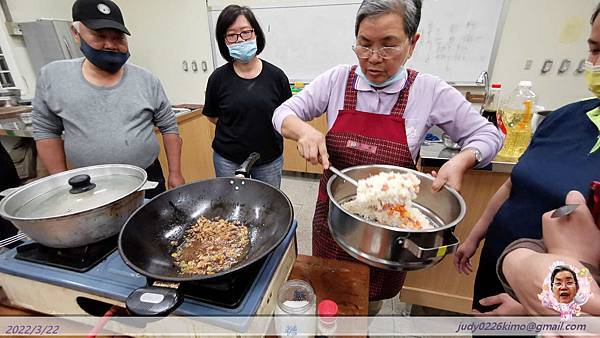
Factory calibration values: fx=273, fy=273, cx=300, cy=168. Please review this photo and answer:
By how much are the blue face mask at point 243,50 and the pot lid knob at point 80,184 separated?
1142 mm

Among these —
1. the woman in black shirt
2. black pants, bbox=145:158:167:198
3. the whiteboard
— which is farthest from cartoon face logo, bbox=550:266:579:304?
the whiteboard

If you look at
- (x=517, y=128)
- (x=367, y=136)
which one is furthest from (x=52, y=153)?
(x=517, y=128)

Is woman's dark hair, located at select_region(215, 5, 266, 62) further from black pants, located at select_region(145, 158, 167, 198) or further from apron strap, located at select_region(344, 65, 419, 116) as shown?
apron strap, located at select_region(344, 65, 419, 116)

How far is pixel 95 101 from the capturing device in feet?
4.11

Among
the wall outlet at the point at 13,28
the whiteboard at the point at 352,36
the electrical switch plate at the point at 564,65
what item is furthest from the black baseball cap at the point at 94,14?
the electrical switch plate at the point at 564,65

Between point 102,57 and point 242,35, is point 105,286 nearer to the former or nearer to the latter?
point 102,57

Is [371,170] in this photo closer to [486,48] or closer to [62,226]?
[62,226]

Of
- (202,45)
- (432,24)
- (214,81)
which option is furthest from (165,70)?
(432,24)

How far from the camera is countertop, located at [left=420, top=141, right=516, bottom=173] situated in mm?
1241

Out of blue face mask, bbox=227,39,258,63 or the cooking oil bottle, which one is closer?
the cooking oil bottle

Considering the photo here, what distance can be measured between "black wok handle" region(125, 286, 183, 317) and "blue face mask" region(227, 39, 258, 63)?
1.43 metres

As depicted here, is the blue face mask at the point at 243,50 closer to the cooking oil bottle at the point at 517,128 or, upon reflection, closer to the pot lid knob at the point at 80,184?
the pot lid knob at the point at 80,184

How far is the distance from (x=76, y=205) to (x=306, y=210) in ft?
7.34

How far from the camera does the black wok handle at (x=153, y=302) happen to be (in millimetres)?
460
